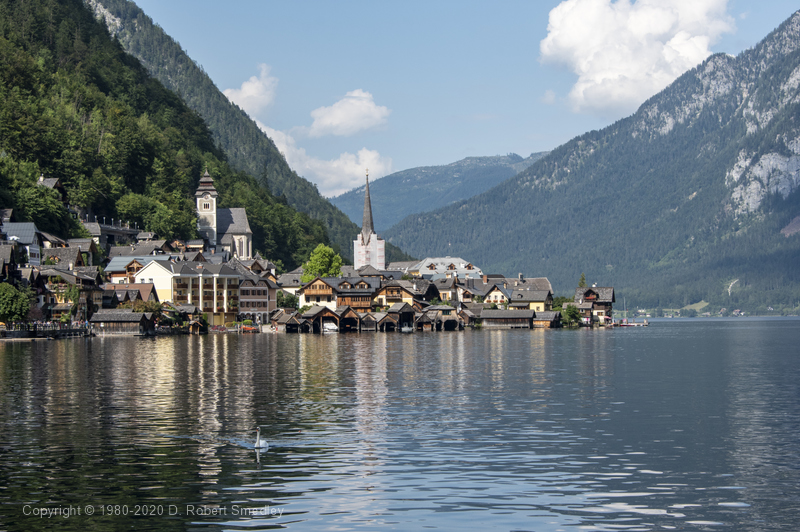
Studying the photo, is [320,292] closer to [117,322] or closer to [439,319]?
[439,319]

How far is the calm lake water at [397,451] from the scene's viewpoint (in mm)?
22703

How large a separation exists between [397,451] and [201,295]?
121 meters

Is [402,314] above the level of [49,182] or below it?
below

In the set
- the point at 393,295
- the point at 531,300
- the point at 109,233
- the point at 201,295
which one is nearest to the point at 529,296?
the point at 531,300

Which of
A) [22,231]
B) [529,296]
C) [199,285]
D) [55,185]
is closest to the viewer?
[22,231]

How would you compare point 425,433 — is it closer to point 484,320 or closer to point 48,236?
point 48,236

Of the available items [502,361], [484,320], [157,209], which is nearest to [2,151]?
[157,209]

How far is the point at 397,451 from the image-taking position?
31078 mm

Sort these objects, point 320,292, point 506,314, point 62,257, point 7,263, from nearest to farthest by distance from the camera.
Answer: point 7,263 < point 62,257 < point 320,292 < point 506,314

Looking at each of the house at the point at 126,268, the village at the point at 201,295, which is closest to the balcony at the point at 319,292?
the village at the point at 201,295

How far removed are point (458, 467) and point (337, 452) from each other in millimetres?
4705

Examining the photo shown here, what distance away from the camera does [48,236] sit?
13950 centimetres

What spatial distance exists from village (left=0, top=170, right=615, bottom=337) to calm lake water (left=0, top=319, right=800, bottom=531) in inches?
2428

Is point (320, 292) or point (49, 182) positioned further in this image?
point (320, 292)
